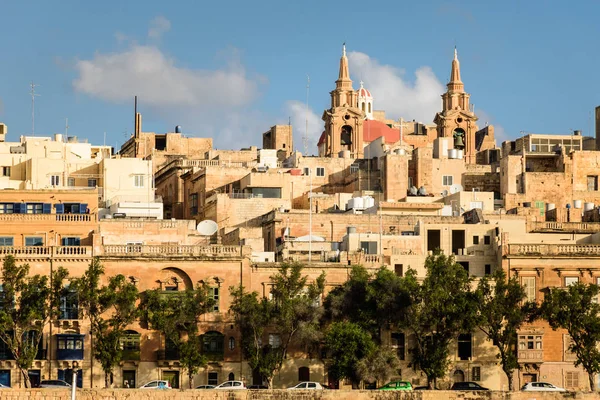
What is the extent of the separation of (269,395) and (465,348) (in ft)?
41.4

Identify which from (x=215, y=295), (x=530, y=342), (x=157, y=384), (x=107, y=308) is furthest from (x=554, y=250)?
(x=107, y=308)

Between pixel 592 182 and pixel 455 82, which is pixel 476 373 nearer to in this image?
pixel 592 182

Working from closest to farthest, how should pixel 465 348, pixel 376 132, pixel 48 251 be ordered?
1. pixel 48 251
2. pixel 465 348
3. pixel 376 132

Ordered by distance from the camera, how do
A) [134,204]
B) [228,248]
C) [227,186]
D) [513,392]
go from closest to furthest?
[513,392]
[228,248]
[134,204]
[227,186]

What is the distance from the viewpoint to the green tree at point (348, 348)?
3206 inches

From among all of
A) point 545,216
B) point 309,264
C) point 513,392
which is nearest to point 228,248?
point 309,264

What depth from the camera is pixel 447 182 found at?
112 meters

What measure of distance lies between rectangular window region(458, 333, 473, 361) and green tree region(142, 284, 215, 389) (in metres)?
11.8

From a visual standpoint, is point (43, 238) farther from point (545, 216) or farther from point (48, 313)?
point (545, 216)

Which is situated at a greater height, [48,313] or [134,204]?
[134,204]

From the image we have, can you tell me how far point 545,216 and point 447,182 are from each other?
7878 mm

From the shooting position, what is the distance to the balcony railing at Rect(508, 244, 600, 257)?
86875 millimetres

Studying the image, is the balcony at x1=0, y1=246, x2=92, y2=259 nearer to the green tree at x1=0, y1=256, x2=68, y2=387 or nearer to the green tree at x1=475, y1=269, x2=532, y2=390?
the green tree at x1=0, y1=256, x2=68, y2=387

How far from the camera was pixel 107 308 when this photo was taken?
82.0 m
